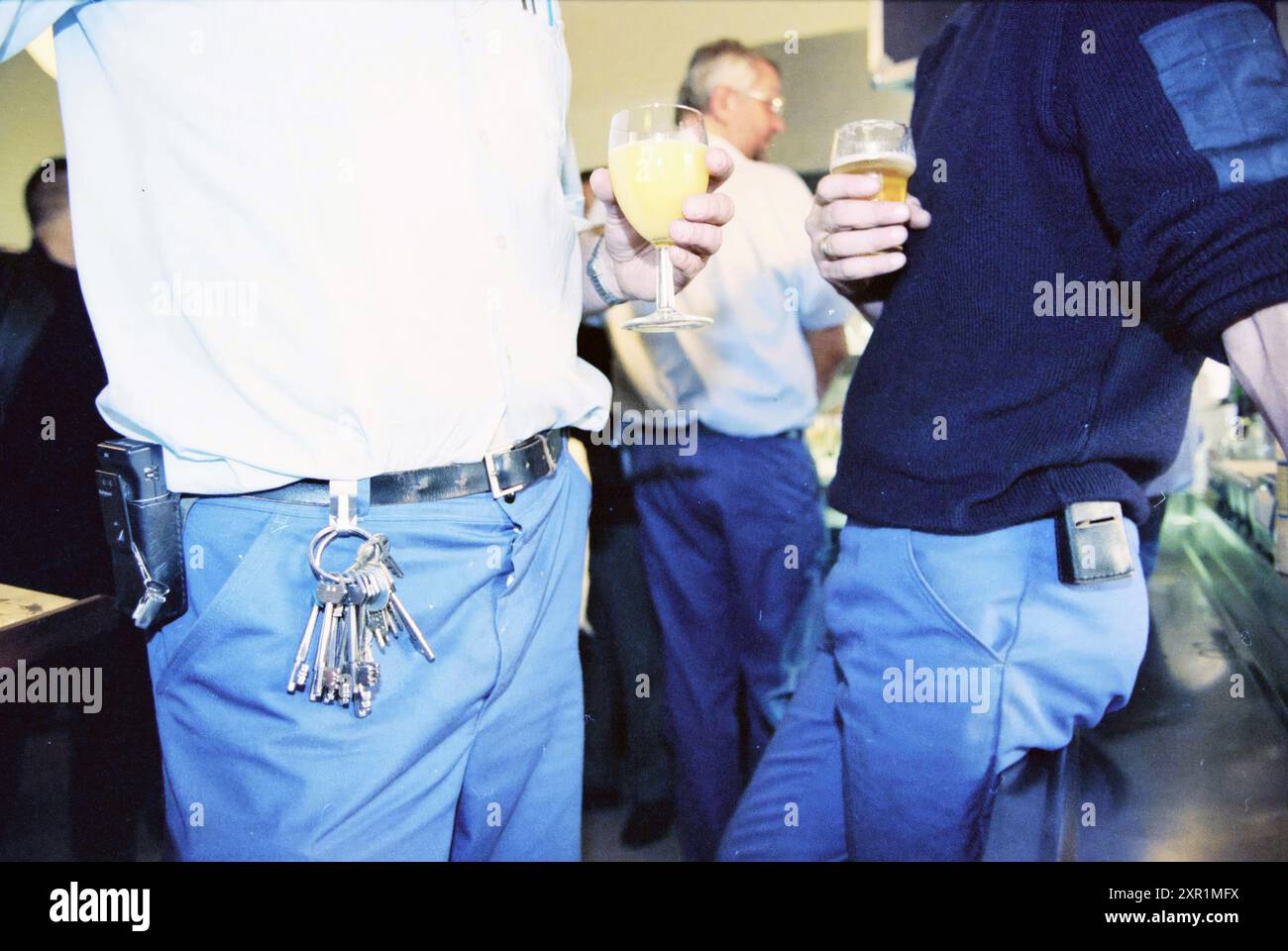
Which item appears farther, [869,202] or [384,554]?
[869,202]

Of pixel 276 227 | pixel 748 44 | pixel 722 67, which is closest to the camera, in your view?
pixel 276 227

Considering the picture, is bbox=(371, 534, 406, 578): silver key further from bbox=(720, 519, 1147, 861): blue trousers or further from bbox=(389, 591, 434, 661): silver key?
bbox=(720, 519, 1147, 861): blue trousers

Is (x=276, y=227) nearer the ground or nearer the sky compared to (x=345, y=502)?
nearer the sky

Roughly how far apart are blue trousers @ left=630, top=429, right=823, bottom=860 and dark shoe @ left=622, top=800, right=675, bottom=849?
0.28 ft

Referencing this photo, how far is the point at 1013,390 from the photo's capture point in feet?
3.07

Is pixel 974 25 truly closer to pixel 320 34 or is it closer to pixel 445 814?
pixel 320 34

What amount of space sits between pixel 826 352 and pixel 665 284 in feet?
5.03

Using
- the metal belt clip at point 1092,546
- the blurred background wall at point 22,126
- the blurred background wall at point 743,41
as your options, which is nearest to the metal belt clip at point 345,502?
the metal belt clip at point 1092,546

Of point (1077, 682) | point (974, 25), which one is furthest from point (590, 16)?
point (1077, 682)

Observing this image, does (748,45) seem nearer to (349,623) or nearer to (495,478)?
(495,478)

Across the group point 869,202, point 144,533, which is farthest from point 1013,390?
point 144,533

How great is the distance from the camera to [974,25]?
1.06 meters

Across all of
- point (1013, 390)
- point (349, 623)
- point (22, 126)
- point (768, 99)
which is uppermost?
point (768, 99)
